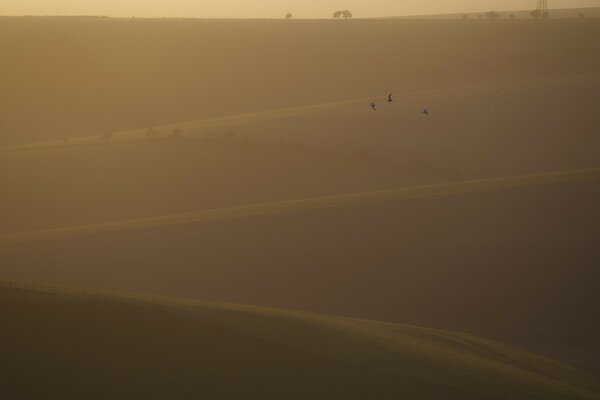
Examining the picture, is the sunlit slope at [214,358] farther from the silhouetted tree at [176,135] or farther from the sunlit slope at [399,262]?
the silhouetted tree at [176,135]

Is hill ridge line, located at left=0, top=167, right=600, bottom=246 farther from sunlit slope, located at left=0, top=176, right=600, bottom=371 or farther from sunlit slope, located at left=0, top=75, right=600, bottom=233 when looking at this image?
sunlit slope, located at left=0, top=75, right=600, bottom=233

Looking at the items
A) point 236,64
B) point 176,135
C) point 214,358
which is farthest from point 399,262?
point 236,64

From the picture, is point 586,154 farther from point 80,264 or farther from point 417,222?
point 80,264

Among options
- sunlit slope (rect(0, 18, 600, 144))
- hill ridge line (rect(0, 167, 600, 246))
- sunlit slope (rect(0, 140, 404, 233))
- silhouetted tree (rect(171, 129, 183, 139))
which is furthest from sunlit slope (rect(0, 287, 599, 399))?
sunlit slope (rect(0, 18, 600, 144))

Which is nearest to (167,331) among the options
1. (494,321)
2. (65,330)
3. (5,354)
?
(65,330)

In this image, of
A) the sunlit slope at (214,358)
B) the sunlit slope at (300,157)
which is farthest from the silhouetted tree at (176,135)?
the sunlit slope at (214,358)

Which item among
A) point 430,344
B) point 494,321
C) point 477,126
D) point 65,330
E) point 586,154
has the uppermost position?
point 477,126

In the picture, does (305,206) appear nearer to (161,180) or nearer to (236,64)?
(161,180)
